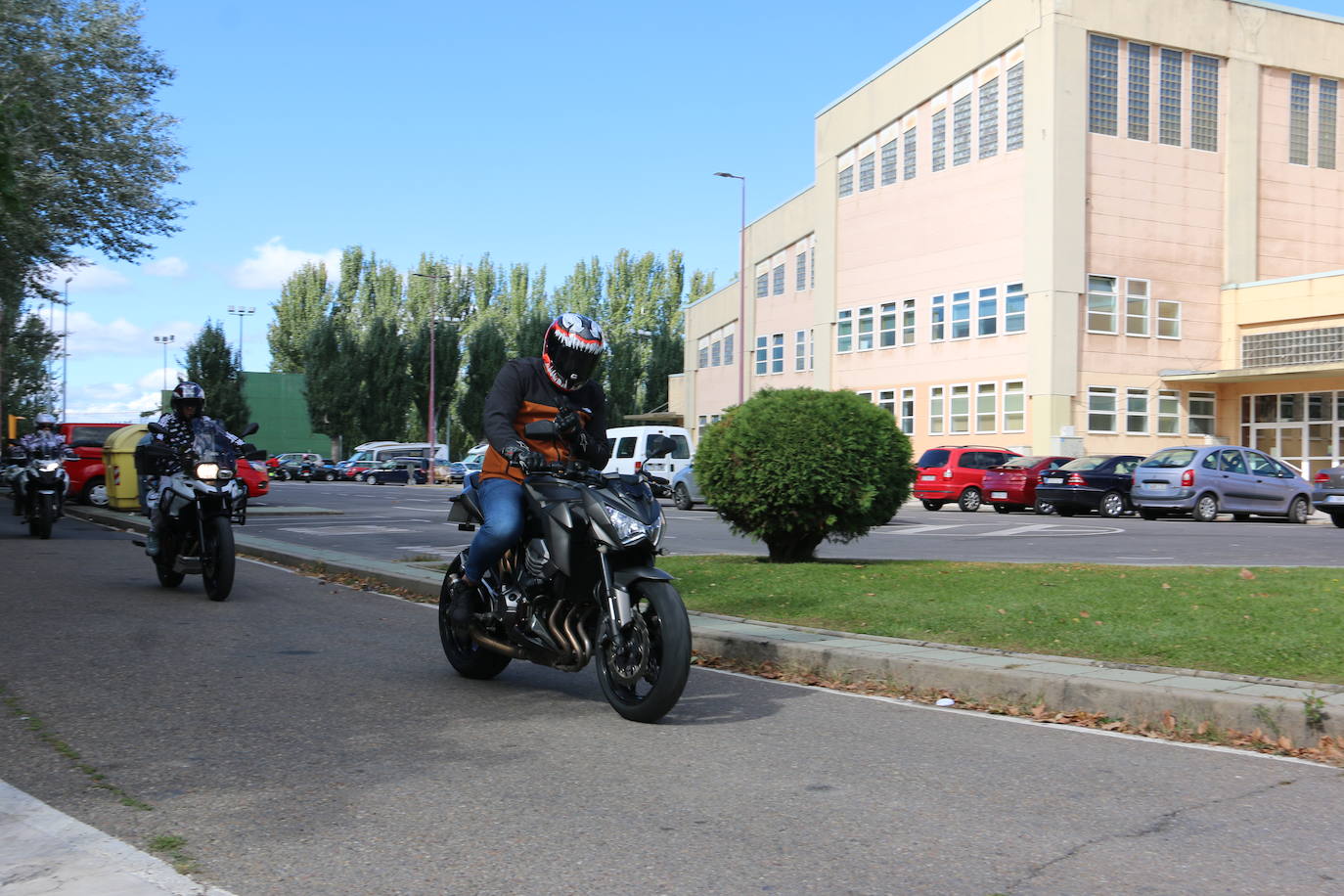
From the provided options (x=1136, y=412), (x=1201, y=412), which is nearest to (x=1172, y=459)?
(x=1136, y=412)

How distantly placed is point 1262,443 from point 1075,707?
4262 centimetres

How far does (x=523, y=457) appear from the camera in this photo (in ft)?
20.2

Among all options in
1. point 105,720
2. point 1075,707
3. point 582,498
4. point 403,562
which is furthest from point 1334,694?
point 403,562

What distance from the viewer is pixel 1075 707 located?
249 inches

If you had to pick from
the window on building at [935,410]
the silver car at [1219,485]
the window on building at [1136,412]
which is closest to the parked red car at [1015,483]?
the silver car at [1219,485]

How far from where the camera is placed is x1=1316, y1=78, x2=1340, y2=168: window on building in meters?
47.4

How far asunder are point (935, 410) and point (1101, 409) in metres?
6.90

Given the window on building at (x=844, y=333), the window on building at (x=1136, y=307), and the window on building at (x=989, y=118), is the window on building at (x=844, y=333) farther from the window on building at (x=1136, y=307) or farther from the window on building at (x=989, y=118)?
the window on building at (x=1136, y=307)

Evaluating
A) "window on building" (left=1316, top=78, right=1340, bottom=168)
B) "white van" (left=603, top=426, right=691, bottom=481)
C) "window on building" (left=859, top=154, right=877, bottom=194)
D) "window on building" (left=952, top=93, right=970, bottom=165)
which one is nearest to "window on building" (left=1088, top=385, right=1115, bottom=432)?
"window on building" (left=952, top=93, right=970, bottom=165)

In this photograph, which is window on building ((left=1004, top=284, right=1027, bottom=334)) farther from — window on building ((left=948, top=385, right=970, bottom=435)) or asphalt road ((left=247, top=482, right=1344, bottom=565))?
asphalt road ((left=247, top=482, right=1344, bottom=565))

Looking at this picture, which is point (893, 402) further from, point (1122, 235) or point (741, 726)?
point (741, 726)

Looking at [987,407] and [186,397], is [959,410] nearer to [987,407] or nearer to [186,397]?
[987,407]

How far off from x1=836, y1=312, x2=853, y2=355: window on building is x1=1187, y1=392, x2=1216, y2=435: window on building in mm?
13708

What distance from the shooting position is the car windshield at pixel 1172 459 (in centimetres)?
2644
